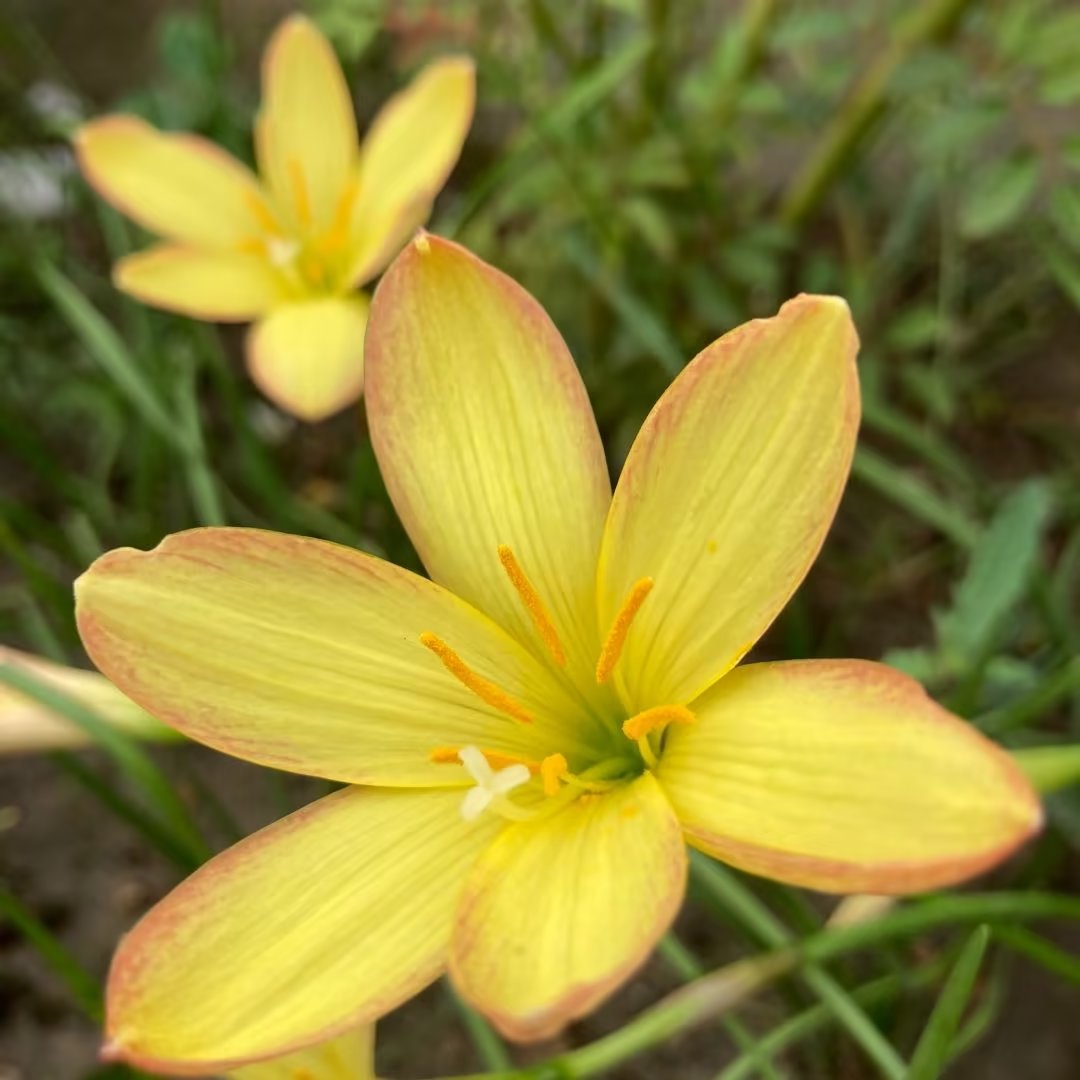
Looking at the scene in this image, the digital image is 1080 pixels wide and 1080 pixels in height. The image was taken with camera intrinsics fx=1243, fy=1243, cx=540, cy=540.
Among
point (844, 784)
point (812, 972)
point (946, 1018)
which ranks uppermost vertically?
point (844, 784)

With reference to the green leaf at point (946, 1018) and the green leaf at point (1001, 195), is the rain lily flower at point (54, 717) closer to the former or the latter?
the green leaf at point (946, 1018)

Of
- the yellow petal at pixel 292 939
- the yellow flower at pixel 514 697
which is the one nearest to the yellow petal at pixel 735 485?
the yellow flower at pixel 514 697

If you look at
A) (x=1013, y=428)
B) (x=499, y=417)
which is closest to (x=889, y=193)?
(x=1013, y=428)

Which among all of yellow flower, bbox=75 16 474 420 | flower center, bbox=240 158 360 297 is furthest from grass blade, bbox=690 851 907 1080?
flower center, bbox=240 158 360 297

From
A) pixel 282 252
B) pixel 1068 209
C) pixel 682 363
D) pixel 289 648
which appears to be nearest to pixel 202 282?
pixel 282 252

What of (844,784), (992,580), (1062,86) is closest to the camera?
(844,784)

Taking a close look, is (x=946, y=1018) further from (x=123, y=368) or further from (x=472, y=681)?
(x=123, y=368)

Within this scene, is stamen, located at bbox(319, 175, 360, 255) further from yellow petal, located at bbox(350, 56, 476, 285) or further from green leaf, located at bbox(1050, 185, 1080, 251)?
green leaf, located at bbox(1050, 185, 1080, 251)
